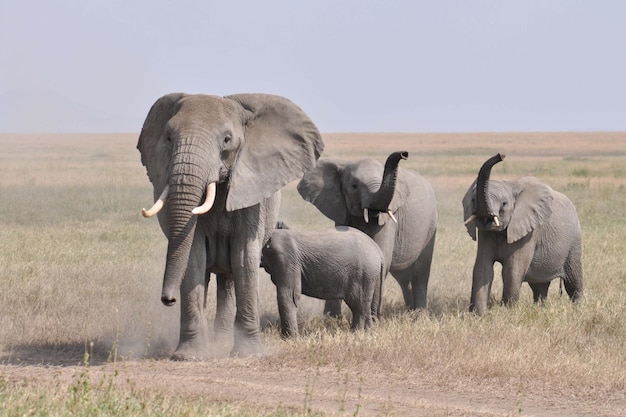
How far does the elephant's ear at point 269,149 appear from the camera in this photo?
998 centimetres

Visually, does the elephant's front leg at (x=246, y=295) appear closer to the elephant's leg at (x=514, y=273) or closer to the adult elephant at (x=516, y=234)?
the adult elephant at (x=516, y=234)

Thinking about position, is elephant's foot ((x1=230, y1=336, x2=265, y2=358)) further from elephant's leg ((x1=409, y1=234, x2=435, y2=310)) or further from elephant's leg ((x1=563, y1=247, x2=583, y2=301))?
elephant's leg ((x1=563, y1=247, x2=583, y2=301))

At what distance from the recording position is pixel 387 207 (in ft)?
41.8

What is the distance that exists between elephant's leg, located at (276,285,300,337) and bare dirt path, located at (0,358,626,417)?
4.01 feet

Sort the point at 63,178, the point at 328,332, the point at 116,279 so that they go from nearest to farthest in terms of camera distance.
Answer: the point at 328,332 → the point at 116,279 → the point at 63,178

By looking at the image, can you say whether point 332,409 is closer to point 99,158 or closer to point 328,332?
point 328,332

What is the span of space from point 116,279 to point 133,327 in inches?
132

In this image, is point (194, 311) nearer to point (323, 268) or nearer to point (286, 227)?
point (323, 268)

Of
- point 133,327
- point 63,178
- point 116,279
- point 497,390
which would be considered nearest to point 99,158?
point 63,178

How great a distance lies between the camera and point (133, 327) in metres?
11.9

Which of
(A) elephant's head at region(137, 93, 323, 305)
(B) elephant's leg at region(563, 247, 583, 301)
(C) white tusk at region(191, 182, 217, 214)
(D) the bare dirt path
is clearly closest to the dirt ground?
(D) the bare dirt path

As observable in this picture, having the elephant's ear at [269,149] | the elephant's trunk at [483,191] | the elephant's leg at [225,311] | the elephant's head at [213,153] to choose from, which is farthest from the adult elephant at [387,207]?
the elephant's leg at [225,311]

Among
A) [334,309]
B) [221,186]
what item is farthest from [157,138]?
[334,309]

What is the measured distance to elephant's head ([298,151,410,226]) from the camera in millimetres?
12664
